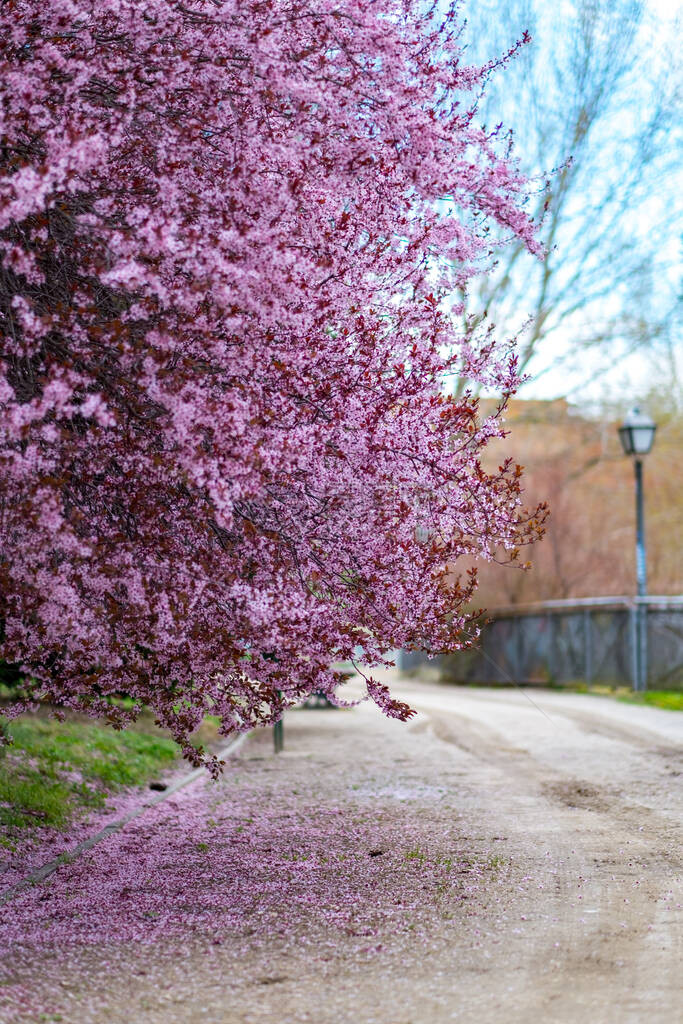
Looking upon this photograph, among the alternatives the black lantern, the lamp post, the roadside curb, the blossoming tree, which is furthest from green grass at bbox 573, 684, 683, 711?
the blossoming tree

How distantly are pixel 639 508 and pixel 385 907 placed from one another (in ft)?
54.1

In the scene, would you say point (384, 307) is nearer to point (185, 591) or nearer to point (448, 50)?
point (448, 50)

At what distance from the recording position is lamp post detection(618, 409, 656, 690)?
21656 mm

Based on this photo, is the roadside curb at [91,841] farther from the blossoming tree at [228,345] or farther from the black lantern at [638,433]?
the black lantern at [638,433]

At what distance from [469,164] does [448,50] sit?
40.1 inches

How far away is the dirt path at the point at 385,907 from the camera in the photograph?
17.9 feet

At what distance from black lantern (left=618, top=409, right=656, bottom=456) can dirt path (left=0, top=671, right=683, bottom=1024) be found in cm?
850

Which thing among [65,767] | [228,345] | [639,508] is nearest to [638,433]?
[639,508]

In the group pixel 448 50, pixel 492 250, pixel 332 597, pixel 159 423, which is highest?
pixel 448 50

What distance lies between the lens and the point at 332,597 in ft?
27.7

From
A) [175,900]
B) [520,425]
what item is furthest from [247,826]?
[520,425]

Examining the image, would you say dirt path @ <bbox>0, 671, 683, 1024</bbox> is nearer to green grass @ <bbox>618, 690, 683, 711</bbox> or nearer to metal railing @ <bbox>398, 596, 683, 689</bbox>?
metal railing @ <bbox>398, 596, 683, 689</bbox>

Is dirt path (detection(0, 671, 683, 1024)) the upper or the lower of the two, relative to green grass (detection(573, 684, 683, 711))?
lower

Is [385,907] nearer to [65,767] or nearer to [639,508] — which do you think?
[65,767]
